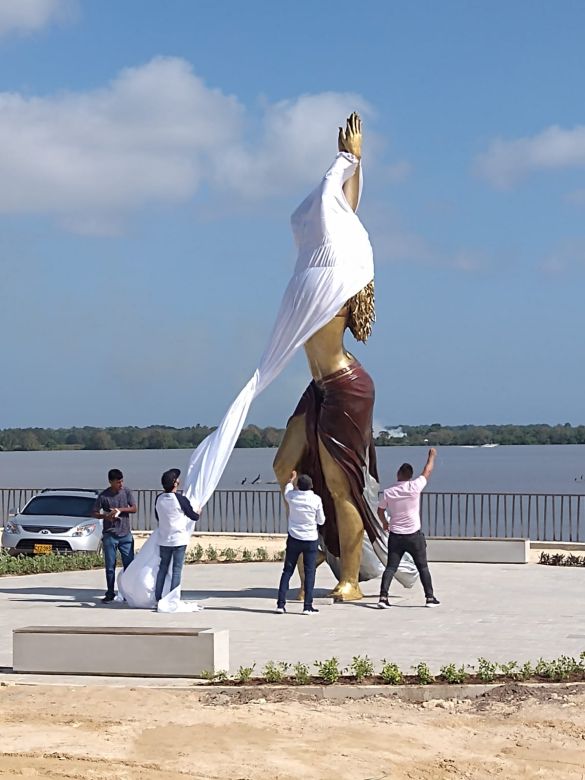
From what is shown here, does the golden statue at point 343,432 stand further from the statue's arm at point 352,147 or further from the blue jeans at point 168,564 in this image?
the blue jeans at point 168,564

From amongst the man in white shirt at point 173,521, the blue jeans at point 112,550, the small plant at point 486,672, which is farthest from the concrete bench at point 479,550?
the small plant at point 486,672

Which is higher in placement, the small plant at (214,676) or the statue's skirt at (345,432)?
the statue's skirt at (345,432)

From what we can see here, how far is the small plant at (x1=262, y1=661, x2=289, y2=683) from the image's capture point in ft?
31.8

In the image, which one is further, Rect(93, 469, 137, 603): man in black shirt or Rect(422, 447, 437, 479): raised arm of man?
Rect(93, 469, 137, 603): man in black shirt

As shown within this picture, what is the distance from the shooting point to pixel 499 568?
18.8 meters

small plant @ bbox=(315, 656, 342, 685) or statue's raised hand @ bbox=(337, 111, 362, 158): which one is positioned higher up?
statue's raised hand @ bbox=(337, 111, 362, 158)

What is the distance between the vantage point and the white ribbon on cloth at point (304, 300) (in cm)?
1419

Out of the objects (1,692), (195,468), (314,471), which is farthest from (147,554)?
(1,692)

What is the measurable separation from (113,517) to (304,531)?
2.64m

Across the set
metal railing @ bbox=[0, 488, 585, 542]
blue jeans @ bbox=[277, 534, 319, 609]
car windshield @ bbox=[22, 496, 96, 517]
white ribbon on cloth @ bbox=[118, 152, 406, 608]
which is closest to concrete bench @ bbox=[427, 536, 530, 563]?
metal railing @ bbox=[0, 488, 585, 542]

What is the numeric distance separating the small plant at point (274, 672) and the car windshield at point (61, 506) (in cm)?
1180

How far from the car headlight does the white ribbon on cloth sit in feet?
20.2

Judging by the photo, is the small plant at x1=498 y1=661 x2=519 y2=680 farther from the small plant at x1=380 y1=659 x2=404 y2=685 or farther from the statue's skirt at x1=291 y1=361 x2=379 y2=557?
the statue's skirt at x1=291 y1=361 x2=379 y2=557

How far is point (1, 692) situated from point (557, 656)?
4758mm
